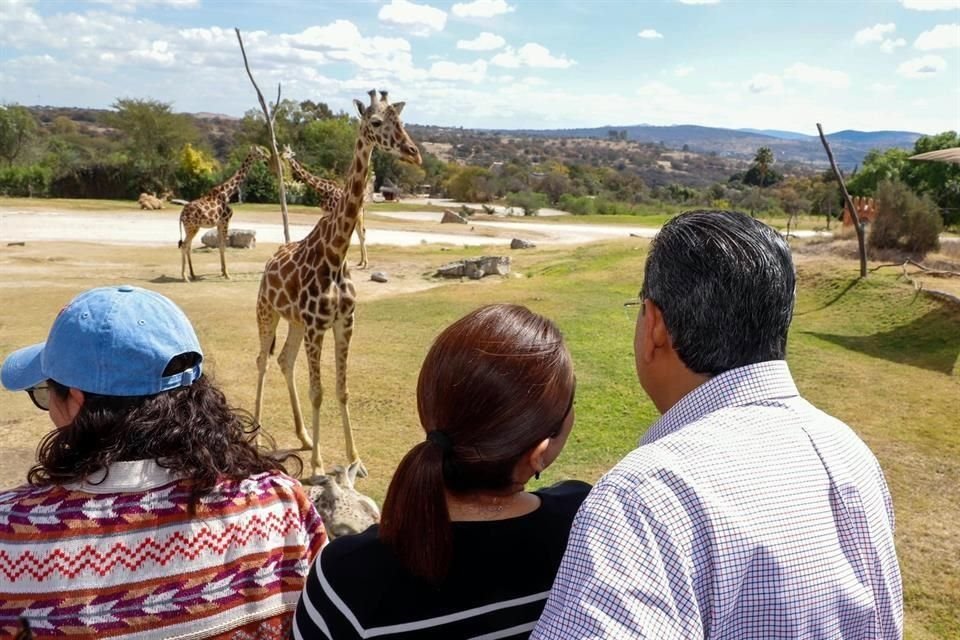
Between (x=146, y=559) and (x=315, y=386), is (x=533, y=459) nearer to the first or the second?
(x=146, y=559)

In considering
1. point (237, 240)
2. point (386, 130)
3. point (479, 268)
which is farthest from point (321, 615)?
point (237, 240)

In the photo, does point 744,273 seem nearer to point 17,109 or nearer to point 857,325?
point 857,325

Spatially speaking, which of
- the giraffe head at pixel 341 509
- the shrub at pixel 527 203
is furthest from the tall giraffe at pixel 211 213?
the shrub at pixel 527 203

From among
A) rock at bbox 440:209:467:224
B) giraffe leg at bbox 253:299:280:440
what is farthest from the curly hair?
rock at bbox 440:209:467:224

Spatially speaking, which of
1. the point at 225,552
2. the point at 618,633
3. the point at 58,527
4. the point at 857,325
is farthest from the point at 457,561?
the point at 857,325

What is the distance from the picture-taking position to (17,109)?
138ft

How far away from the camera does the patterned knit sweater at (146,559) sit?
5.19 feet

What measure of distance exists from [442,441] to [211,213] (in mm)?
14400

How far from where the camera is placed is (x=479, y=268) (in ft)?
49.3

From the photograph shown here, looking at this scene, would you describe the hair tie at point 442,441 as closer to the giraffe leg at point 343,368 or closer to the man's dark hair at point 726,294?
the man's dark hair at point 726,294

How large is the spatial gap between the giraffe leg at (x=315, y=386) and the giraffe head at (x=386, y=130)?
1.46 metres

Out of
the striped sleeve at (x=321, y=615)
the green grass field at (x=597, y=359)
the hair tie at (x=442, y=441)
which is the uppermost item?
the hair tie at (x=442, y=441)

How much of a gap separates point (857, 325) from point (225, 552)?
33.4ft

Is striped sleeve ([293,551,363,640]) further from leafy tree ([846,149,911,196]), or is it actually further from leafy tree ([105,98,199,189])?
leafy tree ([105,98,199,189])
